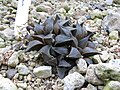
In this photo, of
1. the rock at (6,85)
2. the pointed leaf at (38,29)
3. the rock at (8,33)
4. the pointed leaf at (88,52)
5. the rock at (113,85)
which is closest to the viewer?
the rock at (113,85)

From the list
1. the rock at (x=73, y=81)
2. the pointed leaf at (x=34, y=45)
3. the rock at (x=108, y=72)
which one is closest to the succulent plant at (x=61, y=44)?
the pointed leaf at (x=34, y=45)

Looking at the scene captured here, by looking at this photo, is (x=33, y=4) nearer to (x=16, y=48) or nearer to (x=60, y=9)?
(x=60, y=9)

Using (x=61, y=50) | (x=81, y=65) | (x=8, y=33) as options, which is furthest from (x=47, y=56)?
(x=8, y=33)

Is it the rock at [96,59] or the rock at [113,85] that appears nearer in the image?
the rock at [113,85]

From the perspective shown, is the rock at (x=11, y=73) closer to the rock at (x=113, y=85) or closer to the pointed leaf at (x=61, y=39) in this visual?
the pointed leaf at (x=61, y=39)

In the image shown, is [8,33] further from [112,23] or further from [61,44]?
[112,23]

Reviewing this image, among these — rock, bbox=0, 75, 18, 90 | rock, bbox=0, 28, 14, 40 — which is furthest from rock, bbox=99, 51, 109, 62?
rock, bbox=0, 28, 14, 40

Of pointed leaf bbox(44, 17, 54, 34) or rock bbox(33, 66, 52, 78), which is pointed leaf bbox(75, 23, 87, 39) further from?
rock bbox(33, 66, 52, 78)
